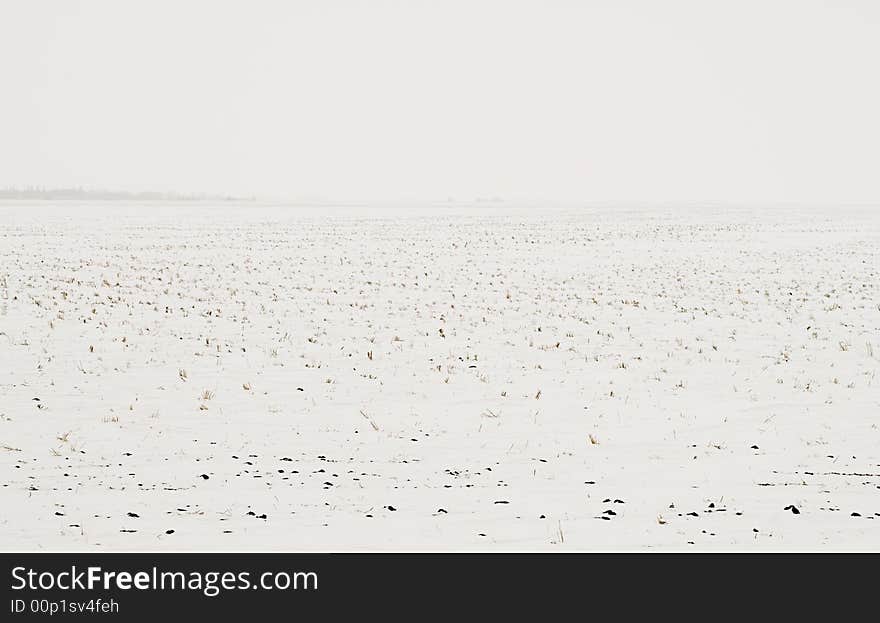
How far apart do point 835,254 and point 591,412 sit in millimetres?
26542

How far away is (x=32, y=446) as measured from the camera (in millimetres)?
9086

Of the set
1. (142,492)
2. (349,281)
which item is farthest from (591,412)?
(349,281)

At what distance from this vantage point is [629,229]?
46875 millimetres

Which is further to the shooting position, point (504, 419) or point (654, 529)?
point (504, 419)

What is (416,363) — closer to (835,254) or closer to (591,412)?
(591,412)

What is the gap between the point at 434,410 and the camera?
1098cm

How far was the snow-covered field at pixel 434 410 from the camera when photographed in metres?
6.89

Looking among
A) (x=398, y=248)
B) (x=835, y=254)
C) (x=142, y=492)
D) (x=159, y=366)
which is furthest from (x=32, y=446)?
(x=835, y=254)

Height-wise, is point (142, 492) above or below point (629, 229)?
below

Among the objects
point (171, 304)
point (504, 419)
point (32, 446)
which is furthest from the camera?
point (171, 304)

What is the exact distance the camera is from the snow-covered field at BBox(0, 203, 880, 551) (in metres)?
6.89
